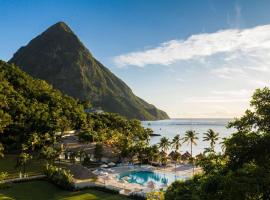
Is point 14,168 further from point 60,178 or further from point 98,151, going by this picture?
point 98,151

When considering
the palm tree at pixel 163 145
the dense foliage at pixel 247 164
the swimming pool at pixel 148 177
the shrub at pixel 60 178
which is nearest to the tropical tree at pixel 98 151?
the swimming pool at pixel 148 177

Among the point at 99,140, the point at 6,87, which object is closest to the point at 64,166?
the point at 99,140

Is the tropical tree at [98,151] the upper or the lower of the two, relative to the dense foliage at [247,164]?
lower

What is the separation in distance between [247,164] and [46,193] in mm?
43402

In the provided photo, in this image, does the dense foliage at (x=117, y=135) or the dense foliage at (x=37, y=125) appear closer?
the dense foliage at (x=37, y=125)

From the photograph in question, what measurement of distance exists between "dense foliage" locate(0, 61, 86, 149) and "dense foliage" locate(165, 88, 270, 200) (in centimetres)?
6522

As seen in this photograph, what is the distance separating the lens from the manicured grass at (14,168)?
209 feet

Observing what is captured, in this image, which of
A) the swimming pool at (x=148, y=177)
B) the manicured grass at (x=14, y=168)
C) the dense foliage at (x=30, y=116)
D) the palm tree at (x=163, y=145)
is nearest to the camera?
the manicured grass at (x=14, y=168)

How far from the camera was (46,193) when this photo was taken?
52531 millimetres

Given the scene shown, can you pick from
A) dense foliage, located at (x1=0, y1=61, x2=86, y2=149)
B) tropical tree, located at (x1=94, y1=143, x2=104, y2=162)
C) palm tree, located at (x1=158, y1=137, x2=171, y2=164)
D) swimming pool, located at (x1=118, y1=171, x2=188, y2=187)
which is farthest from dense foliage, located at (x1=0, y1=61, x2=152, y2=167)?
swimming pool, located at (x1=118, y1=171, x2=188, y2=187)

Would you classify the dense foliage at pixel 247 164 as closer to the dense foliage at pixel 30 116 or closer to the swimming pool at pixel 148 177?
the swimming pool at pixel 148 177

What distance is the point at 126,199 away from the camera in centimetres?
4988

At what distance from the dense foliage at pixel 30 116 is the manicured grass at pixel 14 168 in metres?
5.26

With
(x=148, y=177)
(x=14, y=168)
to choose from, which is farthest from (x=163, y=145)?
(x=14, y=168)
